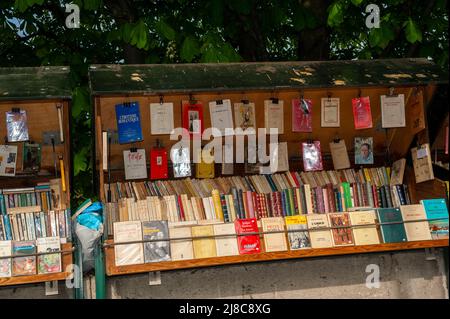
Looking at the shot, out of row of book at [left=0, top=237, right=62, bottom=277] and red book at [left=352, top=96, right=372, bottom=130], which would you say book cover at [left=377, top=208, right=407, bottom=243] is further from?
row of book at [left=0, top=237, right=62, bottom=277]

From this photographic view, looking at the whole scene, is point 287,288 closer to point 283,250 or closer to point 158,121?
point 283,250

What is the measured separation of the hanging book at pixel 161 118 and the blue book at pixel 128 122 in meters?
0.13

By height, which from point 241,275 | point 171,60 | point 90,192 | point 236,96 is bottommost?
point 241,275

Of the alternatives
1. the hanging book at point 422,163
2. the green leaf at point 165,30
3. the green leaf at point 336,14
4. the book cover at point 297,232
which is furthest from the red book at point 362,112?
the green leaf at point 165,30

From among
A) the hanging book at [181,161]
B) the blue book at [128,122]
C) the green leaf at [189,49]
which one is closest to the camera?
the blue book at [128,122]

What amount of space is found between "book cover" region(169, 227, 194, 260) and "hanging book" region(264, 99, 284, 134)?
4.41 ft

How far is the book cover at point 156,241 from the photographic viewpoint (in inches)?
212

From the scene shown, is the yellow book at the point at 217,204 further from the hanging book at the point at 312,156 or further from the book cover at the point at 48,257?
the book cover at the point at 48,257

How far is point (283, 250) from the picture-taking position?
18.3 feet

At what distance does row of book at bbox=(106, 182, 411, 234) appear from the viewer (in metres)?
5.96

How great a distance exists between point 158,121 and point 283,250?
158cm

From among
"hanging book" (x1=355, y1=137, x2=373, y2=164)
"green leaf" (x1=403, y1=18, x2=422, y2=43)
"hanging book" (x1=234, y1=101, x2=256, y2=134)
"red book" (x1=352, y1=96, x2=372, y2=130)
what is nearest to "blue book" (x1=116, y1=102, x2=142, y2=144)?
"hanging book" (x1=234, y1=101, x2=256, y2=134)

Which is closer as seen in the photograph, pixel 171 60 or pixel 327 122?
pixel 327 122
